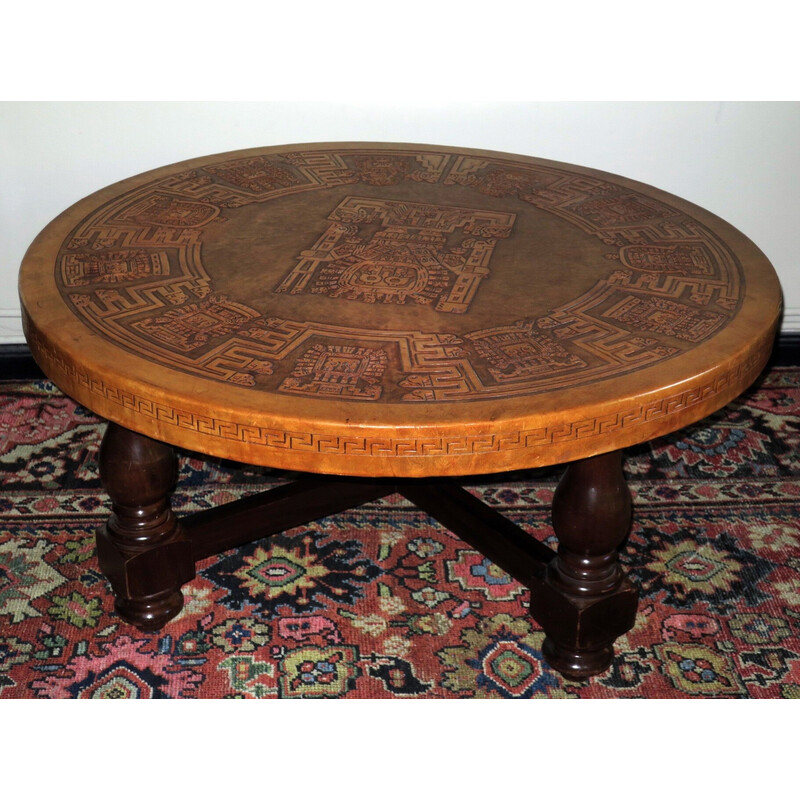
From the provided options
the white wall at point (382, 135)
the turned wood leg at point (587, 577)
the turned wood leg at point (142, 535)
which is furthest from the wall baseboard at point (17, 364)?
the turned wood leg at point (587, 577)

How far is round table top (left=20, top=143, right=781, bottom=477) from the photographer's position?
141 centimetres

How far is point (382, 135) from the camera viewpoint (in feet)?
8.93

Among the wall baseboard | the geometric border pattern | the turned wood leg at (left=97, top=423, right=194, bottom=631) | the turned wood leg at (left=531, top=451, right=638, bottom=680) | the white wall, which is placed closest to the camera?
the geometric border pattern

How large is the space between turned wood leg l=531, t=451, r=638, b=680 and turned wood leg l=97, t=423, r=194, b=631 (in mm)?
728

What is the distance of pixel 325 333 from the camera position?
1601 millimetres

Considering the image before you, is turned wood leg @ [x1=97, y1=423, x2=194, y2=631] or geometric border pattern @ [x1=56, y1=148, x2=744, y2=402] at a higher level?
geometric border pattern @ [x1=56, y1=148, x2=744, y2=402]

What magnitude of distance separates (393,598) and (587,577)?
46 cm

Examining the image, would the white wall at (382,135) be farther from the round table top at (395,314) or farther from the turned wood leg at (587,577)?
the turned wood leg at (587,577)

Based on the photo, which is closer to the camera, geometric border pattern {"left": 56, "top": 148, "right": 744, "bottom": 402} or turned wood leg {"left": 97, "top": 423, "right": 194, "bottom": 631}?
geometric border pattern {"left": 56, "top": 148, "right": 744, "bottom": 402}

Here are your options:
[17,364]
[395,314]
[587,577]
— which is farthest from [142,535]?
[17,364]

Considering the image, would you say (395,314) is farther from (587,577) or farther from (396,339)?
(587,577)

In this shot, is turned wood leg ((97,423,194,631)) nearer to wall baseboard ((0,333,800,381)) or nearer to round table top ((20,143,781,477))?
round table top ((20,143,781,477))

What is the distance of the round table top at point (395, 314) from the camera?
1.41 metres

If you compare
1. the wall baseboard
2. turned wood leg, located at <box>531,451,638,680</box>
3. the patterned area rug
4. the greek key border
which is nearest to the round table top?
the greek key border
